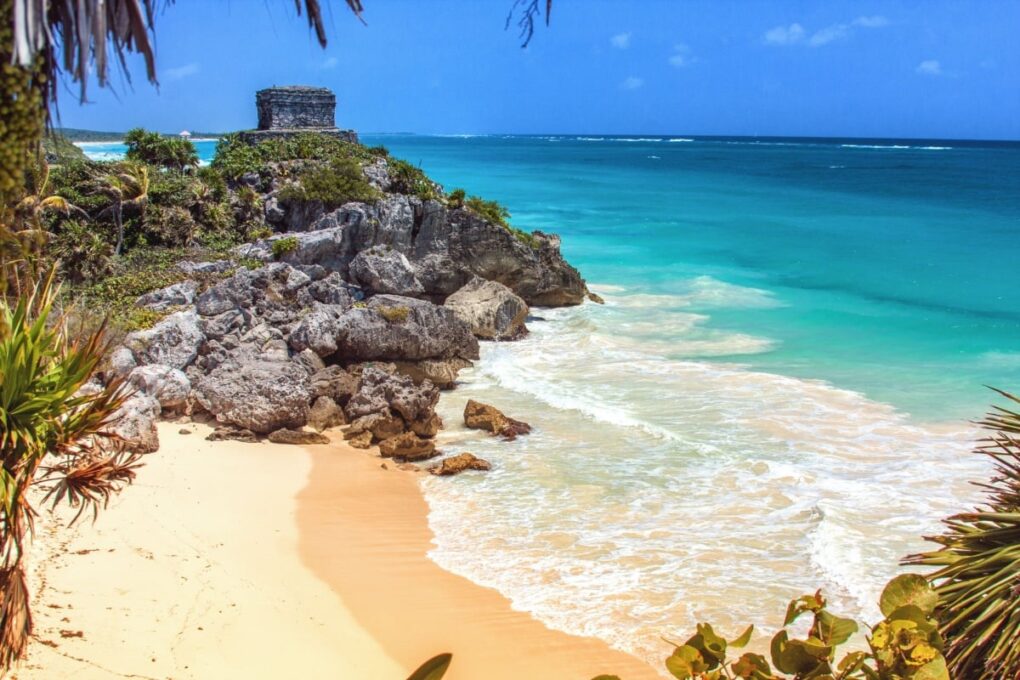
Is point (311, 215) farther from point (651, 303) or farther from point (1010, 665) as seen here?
point (1010, 665)

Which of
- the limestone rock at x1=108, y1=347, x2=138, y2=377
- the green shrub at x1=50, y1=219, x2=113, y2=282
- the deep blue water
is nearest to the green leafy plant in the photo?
the limestone rock at x1=108, y1=347, x2=138, y2=377

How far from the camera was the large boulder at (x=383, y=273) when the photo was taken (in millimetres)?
19031

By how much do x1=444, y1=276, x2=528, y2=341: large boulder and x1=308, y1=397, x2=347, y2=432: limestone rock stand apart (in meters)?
5.94

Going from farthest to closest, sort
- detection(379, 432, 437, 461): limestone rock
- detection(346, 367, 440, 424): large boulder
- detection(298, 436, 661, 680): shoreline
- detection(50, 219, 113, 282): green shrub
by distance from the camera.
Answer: detection(50, 219, 113, 282): green shrub → detection(346, 367, 440, 424): large boulder → detection(379, 432, 437, 461): limestone rock → detection(298, 436, 661, 680): shoreline

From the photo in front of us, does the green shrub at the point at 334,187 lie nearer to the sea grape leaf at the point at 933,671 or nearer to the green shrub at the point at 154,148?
the green shrub at the point at 154,148

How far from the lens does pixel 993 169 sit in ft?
301

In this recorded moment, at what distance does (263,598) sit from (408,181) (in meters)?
18.4

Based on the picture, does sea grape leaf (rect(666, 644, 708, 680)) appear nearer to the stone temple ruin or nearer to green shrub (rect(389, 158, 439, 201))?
green shrub (rect(389, 158, 439, 201))

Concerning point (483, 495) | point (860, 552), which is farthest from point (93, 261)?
point (860, 552)

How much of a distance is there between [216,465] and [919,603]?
10039mm

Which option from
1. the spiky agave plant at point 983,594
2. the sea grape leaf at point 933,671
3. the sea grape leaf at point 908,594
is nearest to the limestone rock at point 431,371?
the spiky agave plant at point 983,594

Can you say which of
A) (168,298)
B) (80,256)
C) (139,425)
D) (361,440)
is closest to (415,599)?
(361,440)

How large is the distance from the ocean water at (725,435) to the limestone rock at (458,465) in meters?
0.23

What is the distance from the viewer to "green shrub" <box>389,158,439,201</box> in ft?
81.0
